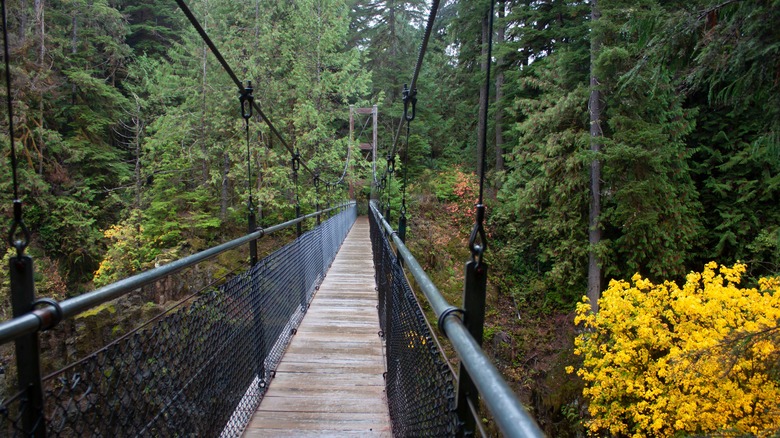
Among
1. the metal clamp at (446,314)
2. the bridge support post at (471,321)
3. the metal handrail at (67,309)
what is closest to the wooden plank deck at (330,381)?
the metal handrail at (67,309)

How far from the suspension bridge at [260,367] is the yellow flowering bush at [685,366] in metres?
2.92

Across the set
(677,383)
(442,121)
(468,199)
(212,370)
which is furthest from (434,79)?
(212,370)

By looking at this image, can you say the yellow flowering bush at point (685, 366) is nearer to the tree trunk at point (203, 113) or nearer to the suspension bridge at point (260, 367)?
the suspension bridge at point (260, 367)

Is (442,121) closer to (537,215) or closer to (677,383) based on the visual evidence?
(537,215)

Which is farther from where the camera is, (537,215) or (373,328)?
(537,215)

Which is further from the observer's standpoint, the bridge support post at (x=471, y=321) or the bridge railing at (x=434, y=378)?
the bridge support post at (x=471, y=321)

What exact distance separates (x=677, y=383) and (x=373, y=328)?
12.4 feet

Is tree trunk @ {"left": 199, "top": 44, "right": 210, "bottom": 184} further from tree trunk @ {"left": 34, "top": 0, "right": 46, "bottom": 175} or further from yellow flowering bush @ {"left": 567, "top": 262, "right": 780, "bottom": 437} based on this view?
yellow flowering bush @ {"left": 567, "top": 262, "right": 780, "bottom": 437}

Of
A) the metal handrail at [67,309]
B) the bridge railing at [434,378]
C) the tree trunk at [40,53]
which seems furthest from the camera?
the tree trunk at [40,53]

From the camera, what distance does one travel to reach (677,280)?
792 centimetres

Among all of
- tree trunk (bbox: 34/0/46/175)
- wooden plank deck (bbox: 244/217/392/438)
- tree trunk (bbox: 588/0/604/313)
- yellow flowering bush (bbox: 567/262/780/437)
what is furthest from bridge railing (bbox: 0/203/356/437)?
tree trunk (bbox: 34/0/46/175)

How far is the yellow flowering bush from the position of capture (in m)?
3.91

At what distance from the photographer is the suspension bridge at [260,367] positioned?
2.47ft

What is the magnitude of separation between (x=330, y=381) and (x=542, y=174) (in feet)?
25.6
